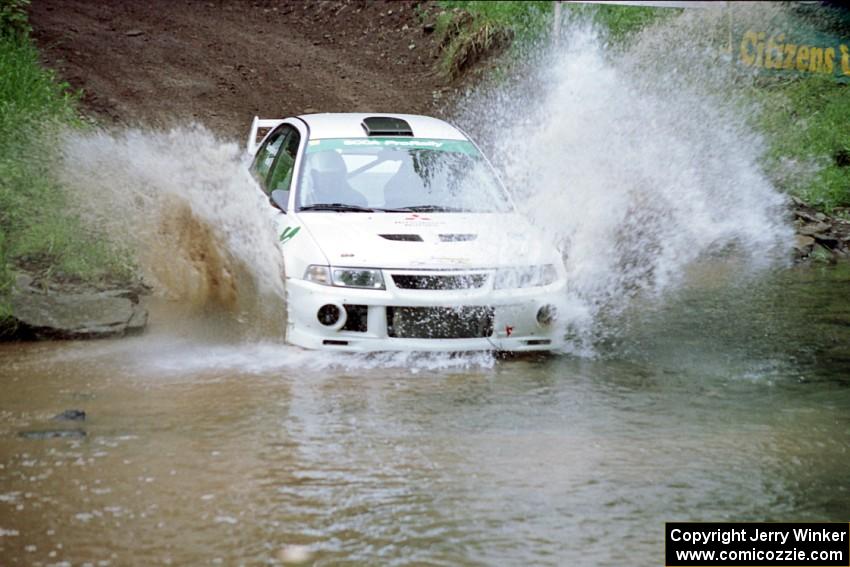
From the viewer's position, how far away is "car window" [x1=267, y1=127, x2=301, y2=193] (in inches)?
332

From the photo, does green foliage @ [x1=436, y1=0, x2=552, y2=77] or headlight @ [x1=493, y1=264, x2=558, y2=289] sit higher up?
green foliage @ [x1=436, y1=0, x2=552, y2=77]

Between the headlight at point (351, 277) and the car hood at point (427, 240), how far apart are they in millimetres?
45

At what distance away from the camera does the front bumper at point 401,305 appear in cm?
697

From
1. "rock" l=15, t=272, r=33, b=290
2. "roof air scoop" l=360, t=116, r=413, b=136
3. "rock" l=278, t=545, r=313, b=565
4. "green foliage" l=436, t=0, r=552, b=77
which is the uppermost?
"green foliage" l=436, t=0, r=552, b=77

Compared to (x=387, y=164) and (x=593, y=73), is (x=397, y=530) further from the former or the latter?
(x=593, y=73)

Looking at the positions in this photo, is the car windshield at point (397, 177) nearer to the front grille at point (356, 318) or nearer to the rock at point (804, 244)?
the front grille at point (356, 318)

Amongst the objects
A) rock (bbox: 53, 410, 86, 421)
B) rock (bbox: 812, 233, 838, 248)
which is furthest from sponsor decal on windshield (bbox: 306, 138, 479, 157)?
rock (bbox: 812, 233, 838, 248)

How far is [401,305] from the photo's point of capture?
6969 mm

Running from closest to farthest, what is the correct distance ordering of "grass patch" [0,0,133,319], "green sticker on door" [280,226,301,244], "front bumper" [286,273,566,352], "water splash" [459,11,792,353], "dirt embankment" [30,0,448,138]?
"front bumper" [286,273,566,352], "green sticker on door" [280,226,301,244], "grass patch" [0,0,133,319], "water splash" [459,11,792,353], "dirt embankment" [30,0,448,138]

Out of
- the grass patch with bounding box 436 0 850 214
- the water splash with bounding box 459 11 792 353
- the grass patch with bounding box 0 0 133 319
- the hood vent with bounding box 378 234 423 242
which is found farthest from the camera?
the grass patch with bounding box 436 0 850 214

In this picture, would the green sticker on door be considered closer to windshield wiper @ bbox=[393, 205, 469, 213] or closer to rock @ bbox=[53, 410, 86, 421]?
windshield wiper @ bbox=[393, 205, 469, 213]

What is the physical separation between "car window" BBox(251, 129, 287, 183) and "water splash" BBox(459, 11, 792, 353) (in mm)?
2010

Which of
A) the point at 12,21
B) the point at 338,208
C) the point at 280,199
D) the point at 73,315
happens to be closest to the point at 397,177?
the point at 338,208

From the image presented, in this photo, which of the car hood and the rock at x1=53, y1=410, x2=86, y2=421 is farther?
the car hood
